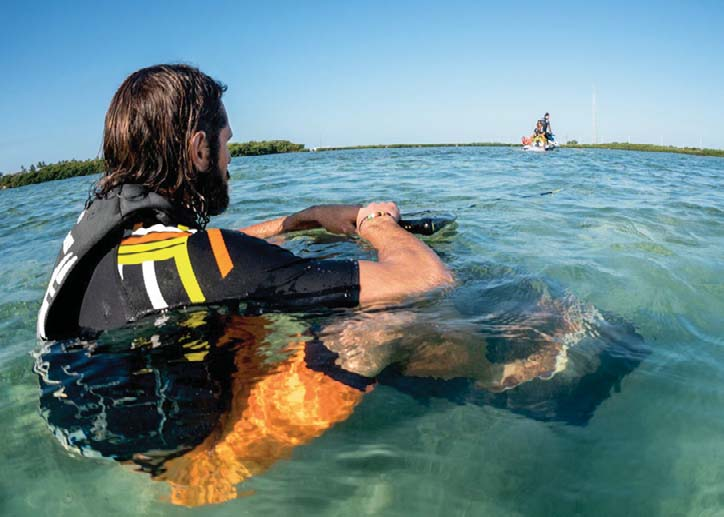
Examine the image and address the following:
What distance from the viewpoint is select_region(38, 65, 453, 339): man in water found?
6.51 feet

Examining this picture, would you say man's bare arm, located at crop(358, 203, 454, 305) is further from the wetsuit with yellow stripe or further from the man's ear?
the man's ear

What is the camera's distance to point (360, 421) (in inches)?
82.7

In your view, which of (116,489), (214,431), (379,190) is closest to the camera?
(116,489)

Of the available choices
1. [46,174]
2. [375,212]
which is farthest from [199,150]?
[46,174]

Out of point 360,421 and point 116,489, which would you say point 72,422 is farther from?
point 360,421

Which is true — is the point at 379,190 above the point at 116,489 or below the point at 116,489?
A: above

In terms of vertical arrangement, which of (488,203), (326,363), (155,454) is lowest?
(155,454)

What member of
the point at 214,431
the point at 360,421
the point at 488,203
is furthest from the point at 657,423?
the point at 488,203

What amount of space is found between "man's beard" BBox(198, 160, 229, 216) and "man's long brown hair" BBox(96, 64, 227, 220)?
0.10m

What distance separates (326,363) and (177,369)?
27.2 inches

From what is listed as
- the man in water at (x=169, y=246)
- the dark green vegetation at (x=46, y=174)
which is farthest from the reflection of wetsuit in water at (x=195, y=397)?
the dark green vegetation at (x=46, y=174)

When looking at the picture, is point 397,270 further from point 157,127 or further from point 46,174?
point 46,174

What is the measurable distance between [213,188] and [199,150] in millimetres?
218

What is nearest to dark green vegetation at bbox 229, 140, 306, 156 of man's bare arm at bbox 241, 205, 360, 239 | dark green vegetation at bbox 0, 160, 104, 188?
dark green vegetation at bbox 0, 160, 104, 188
